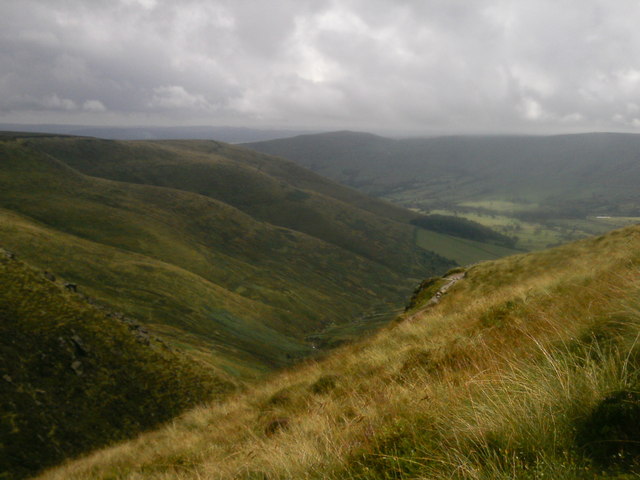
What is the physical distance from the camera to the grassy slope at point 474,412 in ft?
9.65

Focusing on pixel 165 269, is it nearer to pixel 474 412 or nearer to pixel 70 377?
pixel 70 377

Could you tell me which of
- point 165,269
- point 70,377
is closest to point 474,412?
point 70,377

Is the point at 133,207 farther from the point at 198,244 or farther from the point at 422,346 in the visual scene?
the point at 422,346

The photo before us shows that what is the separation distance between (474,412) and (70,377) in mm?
35766

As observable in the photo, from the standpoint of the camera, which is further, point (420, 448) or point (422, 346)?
point (422, 346)

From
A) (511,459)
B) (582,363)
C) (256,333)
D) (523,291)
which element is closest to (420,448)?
(511,459)

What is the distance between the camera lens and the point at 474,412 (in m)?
3.59

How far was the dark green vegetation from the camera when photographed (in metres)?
23.4

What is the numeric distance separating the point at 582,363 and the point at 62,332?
39461 mm

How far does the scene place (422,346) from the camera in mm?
8156

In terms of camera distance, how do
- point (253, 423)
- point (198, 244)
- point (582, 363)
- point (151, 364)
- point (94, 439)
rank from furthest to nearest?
1. point (198, 244)
2. point (151, 364)
3. point (94, 439)
4. point (253, 423)
5. point (582, 363)

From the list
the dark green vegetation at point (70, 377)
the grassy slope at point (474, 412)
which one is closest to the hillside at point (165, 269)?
the dark green vegetation at point (70, 377)

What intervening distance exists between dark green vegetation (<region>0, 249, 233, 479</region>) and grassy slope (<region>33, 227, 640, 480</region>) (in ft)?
70.2

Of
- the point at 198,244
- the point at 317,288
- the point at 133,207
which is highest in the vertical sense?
the point at 133,207
